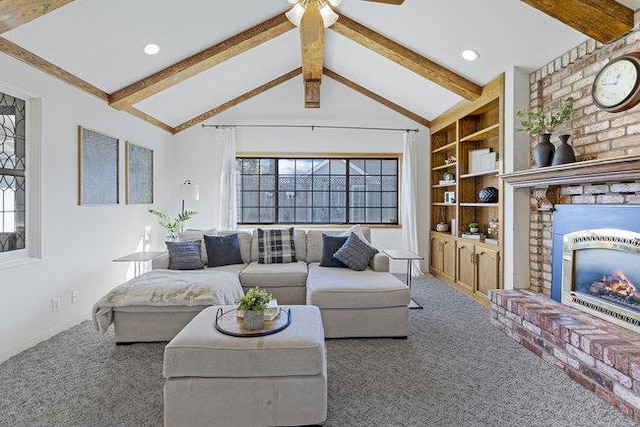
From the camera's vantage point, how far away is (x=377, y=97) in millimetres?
6223

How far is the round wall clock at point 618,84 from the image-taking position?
264 cm

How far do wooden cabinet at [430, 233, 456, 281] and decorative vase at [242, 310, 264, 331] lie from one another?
3.80m

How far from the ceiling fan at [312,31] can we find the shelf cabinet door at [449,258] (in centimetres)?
300

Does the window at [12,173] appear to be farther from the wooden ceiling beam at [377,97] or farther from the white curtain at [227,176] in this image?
the wooden ceiling beam at [377,97]

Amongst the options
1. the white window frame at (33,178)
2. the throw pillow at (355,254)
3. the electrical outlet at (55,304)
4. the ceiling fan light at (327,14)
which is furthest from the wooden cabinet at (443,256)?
the white window frame at (33,178)

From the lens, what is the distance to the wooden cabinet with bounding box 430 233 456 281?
5402 mm

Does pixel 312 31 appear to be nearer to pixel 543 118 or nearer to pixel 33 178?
pixel 543 118

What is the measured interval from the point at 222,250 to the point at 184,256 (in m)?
0.46

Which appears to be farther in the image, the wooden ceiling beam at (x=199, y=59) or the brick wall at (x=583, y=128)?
the wooden ceiling beam at (x=199, y=59)

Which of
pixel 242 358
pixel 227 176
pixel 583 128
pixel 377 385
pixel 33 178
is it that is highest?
pixel 583 128

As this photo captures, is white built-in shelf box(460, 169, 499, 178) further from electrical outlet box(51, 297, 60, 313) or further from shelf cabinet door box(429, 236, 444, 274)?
electrical outlet box(51, 297, 60, 313)

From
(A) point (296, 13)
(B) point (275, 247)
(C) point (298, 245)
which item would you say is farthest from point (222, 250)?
(A) point (296, 13)

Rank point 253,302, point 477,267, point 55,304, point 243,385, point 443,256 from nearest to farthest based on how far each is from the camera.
A: point 243,385 < point 253,302 < point 55,304 < point 477,267 < point 443,256

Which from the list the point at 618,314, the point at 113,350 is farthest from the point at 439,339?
the point at 113,350
